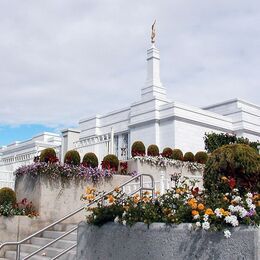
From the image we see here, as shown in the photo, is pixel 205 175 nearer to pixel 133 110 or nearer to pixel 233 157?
pixel 233 157

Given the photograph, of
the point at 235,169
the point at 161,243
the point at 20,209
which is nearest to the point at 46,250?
the point at 20,209

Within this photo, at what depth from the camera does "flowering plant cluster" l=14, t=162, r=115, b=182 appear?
10.0 m

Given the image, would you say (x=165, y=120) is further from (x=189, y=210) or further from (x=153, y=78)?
(x=189, y=210)

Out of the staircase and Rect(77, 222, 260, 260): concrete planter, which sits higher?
Rect(77, 222, 260, 260): concrete planter

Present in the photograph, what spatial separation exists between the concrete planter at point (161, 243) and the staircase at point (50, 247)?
114 centimetres

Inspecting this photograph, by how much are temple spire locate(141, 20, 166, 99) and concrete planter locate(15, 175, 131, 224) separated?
15954mm

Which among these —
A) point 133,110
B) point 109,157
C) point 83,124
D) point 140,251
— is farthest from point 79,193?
point 83,124

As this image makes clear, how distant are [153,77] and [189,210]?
22.2 metres

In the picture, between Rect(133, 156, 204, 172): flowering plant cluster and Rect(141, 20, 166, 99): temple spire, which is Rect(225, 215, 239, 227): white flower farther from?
Rect(141, 20, 166, 99): temple spire

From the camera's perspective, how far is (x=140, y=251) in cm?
553

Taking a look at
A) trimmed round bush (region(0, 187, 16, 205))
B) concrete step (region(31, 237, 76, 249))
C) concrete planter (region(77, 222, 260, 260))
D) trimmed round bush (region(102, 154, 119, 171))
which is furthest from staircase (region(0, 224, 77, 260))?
trimmed round bush (region(102, 154, 119, 171))

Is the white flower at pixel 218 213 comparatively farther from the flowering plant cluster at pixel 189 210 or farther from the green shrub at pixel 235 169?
the green shrub at pixel 235 169

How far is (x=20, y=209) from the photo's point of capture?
976 centimetres

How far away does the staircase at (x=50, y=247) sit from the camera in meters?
7.96
